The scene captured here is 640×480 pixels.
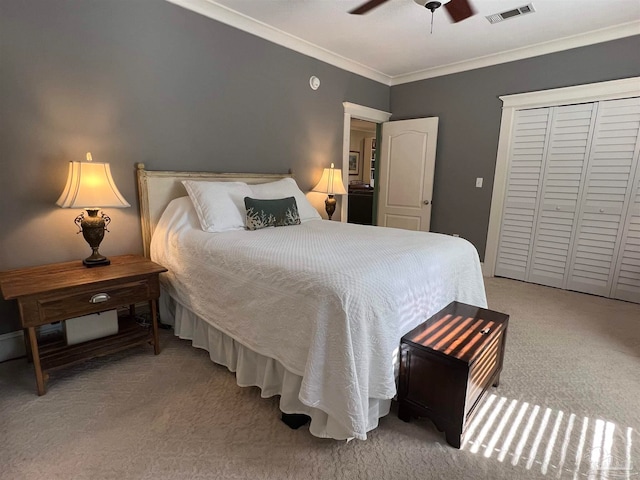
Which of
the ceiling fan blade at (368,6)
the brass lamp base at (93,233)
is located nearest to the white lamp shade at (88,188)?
the brass lamp base at (93,233)

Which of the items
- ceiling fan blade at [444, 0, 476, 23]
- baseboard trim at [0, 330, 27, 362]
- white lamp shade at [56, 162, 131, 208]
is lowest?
baseboard trim at [0, 330, 27, 362]

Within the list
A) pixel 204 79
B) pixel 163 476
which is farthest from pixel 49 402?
pixel 204 79

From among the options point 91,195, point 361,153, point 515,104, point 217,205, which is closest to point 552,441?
point 217,205

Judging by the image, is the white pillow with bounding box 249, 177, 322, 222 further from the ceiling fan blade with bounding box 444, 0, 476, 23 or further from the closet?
the closet

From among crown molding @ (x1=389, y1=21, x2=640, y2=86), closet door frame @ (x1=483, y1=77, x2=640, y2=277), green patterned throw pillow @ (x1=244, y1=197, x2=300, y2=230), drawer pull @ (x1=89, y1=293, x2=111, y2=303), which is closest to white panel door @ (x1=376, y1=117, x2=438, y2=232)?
crown molding @ (x1=389, y1=21, x2=640, y2=86)

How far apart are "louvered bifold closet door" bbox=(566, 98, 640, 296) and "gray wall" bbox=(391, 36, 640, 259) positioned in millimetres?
442

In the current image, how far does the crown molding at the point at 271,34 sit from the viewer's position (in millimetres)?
2662

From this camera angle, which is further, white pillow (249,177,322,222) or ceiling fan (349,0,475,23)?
white pillow (249,177,322,222)

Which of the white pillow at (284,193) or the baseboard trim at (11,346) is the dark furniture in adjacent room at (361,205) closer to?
the white pillow at (284,193)

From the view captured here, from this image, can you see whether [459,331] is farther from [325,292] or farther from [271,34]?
[271,34]

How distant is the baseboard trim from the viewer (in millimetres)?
2061

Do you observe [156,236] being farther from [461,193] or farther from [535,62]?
[535,62]

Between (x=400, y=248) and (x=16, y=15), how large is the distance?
2616 mm

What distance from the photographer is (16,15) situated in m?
1.92
